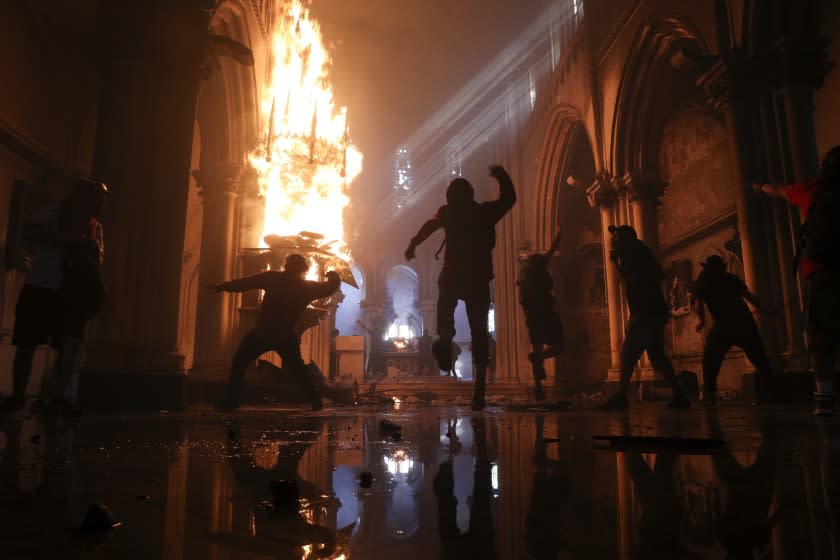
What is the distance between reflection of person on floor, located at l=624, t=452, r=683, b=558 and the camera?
0.65 m

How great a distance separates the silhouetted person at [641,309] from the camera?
589cm

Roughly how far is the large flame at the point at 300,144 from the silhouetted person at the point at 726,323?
18.8 feet

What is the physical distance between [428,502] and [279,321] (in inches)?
211

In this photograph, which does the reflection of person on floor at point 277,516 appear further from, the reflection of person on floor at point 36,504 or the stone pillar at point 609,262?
the stone pillar at point 609,262

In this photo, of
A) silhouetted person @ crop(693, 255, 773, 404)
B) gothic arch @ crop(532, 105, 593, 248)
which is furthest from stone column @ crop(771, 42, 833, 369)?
gothic arch @ crop(532, 105, 593, 248)

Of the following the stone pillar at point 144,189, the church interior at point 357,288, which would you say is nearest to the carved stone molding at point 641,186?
the church interior at point 357,288

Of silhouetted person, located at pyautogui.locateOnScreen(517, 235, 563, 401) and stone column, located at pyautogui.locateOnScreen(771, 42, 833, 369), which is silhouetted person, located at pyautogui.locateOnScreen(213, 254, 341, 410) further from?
stone column, located at pyautogui.locateOnScreen(771, 42, 833, 369)

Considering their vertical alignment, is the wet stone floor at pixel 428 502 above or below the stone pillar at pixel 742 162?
below

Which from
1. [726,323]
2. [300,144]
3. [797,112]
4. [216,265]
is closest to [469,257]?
[726,323]

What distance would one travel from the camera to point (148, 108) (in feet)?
19.7

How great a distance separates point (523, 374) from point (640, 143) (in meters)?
7.33

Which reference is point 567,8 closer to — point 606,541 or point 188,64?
point 188,64

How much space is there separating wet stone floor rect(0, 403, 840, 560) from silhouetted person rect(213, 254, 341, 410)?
13.4 ft

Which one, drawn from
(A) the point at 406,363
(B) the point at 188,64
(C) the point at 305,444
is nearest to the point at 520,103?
(A) the point at 406,363
